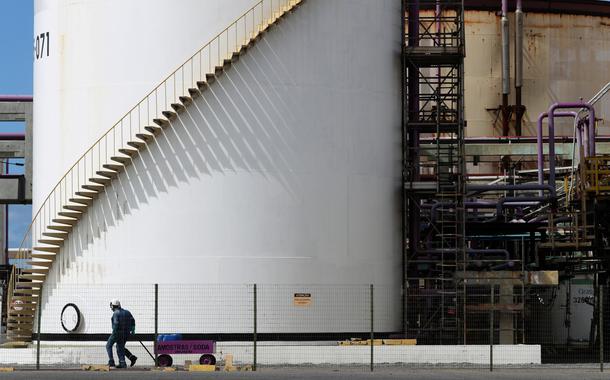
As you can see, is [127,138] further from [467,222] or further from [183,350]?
[467,222]

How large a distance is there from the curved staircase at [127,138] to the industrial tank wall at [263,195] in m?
0.28

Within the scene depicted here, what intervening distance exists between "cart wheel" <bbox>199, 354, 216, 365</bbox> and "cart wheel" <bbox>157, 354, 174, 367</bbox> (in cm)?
78

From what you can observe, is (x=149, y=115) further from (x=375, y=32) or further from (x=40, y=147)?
(x=375, y=32)

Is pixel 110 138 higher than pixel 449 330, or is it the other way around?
pixel 110 138

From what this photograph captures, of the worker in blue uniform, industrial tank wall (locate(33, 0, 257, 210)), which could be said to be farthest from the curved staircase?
the worker in blue uniform

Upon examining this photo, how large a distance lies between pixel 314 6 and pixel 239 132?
4205mm

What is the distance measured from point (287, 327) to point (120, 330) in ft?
17.0

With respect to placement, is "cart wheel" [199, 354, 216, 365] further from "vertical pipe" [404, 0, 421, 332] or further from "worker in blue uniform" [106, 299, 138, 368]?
"vertical pipe" [404, 0, 421, 332]

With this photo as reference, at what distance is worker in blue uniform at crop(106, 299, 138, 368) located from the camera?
30938 mm

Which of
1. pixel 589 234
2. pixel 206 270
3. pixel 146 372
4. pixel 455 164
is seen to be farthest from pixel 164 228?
pixel 589 234

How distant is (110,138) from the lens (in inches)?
1353

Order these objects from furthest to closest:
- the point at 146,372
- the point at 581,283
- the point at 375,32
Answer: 1. the point at 581,283
2. the point at 375,32
3. the point at 146,372

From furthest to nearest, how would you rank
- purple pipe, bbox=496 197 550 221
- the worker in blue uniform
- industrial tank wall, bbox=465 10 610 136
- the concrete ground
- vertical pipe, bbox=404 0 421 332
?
industrial tank wall, bbox=465 10 610 136 < purple pipe, bbox=496 197 550 221 < vertical pipe, bbox=404 0 421 332 < the worker in blue uniform < the concrete ground

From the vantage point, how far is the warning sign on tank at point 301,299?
34312 millimetres
